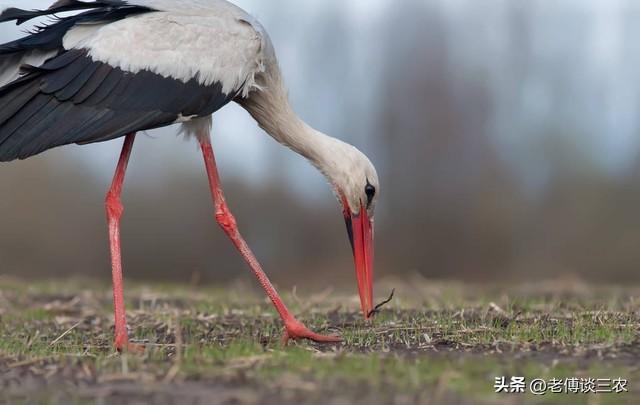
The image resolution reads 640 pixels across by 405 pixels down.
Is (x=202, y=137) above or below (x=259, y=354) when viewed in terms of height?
above

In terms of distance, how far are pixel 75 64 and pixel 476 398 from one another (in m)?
3.82

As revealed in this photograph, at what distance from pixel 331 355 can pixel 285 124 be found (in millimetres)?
2716

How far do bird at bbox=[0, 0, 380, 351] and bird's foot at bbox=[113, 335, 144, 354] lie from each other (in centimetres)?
1

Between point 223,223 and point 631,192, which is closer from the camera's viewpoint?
point 223,223

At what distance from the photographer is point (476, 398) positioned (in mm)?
4281

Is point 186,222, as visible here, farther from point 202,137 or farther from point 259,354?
point 259,354

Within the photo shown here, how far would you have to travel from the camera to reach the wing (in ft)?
21.5

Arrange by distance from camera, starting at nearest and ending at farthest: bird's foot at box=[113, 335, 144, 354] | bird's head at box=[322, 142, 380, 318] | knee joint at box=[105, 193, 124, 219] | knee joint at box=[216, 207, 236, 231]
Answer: bird's foot at box=[113, 335, 144, 354]
knee joint at box=[105, 193, 124, 219]
bird's head at box=[322, 142, 380, 318]
knee joint at box=[216, 207, 236, 231]

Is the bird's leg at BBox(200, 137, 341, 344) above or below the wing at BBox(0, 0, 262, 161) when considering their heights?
below

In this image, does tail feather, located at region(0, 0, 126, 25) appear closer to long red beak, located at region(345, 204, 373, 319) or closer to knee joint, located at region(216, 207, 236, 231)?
knee joint, located at region(216, 207, 236, 231)

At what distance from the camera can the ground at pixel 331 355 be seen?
447 cm

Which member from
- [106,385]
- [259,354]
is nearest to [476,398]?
[259,354]

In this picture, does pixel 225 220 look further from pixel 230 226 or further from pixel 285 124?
pixel 285 124

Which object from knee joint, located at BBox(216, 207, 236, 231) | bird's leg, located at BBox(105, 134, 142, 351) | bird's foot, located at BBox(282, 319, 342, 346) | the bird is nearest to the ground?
bird's foot, located at BBox(282, 319, 342, 346)
